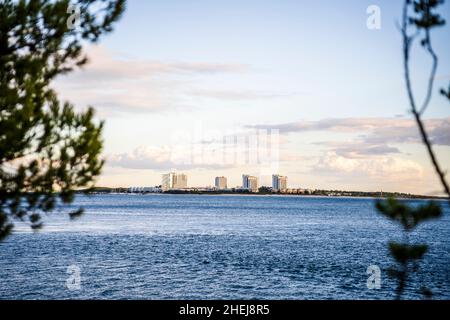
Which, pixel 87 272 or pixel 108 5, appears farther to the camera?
pixel 87 272

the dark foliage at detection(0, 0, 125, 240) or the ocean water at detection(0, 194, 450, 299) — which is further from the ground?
the dark foliage at detection(0, 0, 125, 240)

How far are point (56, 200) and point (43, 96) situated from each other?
1869 mm

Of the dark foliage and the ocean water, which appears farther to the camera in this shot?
the ocean water

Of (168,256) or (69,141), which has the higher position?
(69,141)

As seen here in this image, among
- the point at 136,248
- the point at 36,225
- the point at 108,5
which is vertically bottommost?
the point at 136,248

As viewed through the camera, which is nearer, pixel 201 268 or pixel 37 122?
pixel 37 122

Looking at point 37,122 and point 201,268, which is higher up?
point 37,122

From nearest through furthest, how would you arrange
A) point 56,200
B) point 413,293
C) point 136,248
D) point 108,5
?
point 56,200 < point 108,5 < point 413,293 < point 136,248

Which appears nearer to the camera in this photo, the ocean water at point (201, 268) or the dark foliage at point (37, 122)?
the dark foliage at point (37, 122)

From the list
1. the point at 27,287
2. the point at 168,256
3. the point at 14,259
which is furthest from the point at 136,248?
the point at 27,287

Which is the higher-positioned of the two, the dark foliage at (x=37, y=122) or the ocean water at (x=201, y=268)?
the dark foliage at (x=37, y=122)

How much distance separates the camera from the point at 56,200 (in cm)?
784
